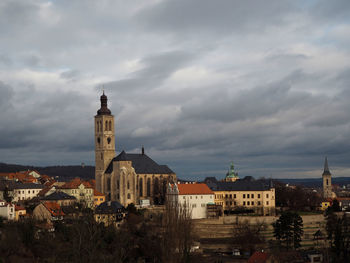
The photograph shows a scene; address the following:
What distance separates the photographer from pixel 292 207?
90375mm

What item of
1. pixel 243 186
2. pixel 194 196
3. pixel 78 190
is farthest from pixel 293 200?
pixel 78 190

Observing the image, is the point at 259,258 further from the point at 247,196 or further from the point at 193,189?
the point at 247,196

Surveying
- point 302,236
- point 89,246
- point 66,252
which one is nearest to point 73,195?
point 302,236

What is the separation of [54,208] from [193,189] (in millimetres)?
18771

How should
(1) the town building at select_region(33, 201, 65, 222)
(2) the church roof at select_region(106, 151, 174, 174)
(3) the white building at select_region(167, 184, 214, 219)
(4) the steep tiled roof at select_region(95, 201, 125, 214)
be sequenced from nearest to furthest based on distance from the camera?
(1) the town building at select_region(33, 201, 65, 222)
(4) the steep tiled roof at select_region(95, 201, 125, 214)
(3) the white building at select_region(167, 184, 214, 219)
(2) the church roof at select_region(106, 151, 174, 174)

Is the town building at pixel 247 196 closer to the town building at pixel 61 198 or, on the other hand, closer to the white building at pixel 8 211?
the town building at pixel 61 198

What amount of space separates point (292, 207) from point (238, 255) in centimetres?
3012

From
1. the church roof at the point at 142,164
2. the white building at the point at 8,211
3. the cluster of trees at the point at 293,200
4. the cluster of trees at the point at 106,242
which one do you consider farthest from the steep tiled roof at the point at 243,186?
the white building at the point at 8,211

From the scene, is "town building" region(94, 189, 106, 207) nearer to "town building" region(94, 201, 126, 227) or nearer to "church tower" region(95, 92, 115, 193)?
"church tower" region(95, 92, 115, 193)

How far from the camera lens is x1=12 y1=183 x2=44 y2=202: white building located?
297 ft

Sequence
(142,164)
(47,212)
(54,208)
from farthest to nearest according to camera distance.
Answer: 1. (142,164)
2. (54,208)
3. (47,212)

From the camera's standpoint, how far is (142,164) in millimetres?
97438

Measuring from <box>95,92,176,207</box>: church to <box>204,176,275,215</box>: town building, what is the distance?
1097 cm

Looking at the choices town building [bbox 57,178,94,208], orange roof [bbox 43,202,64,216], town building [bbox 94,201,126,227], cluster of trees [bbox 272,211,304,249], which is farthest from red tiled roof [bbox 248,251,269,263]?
town building [bbox 57,178,94,208]
